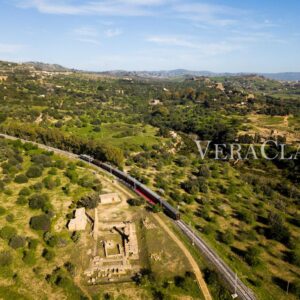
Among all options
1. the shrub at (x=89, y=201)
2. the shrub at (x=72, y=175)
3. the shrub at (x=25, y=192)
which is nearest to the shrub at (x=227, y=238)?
the shrub at (x=89, y=201)

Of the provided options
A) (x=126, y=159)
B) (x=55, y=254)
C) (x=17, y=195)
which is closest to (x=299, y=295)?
(x=55, y=254)

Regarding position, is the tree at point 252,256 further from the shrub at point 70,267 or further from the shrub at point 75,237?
the shrub at point 75,237

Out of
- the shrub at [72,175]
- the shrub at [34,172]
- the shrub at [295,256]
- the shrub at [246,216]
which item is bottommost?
the shrub at [295,256]

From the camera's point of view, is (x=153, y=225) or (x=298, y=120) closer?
(x=153, y=225)

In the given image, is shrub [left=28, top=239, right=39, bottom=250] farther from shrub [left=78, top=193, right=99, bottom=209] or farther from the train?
the train

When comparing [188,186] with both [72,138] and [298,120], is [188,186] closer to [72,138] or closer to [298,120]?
[72,138]

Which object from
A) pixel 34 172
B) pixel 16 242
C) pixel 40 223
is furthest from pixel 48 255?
pixel 34 172

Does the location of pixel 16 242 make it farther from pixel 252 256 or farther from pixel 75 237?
pixel 252 256

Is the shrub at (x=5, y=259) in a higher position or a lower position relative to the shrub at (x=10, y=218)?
lower
